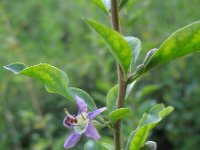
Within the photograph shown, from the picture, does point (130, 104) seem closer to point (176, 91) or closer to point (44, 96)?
point (176, 91)

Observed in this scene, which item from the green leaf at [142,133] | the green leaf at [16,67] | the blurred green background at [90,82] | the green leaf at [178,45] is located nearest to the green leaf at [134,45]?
the green leaf at [178,45]

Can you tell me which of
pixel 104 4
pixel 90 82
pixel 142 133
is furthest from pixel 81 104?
pixel 90 82

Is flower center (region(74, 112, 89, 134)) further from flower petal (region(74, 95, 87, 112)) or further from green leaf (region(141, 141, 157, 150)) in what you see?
green leaf (region(141, 141, 157, 150))

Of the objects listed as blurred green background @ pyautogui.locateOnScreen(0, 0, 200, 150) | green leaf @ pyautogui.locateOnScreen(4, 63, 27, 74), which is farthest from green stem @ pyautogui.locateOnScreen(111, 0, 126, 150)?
blurred green background @ pyautogui.locateOnScreen(0, 0, 200, 150)

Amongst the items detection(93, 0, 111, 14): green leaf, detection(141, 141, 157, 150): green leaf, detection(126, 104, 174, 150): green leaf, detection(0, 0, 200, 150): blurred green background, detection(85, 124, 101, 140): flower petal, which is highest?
detection(93, 0, 111, 14): green leaf

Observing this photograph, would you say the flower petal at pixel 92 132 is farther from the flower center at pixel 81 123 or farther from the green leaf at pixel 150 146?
the green leaf at pixel 150 146

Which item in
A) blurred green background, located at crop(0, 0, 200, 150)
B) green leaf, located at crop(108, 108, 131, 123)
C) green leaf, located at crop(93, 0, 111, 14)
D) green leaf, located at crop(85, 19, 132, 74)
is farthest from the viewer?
blurred green background, located at crop(0, 0, 200, 150)

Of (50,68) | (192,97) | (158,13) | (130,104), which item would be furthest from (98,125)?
(158,13)
